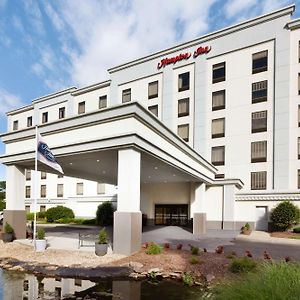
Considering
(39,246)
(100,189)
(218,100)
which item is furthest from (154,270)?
(100,189)

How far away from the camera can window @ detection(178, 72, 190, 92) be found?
128 ft

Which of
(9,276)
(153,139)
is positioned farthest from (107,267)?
(153,139)

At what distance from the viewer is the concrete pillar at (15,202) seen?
65.3 ft

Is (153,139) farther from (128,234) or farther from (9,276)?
(9,276)

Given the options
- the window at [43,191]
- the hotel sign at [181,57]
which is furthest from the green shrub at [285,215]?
the window at [43,191]

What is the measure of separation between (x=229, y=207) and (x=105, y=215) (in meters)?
15.2

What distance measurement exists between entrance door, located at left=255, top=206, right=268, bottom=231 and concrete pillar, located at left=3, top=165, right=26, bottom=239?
22.4 meters

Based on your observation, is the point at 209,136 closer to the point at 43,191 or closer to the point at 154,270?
the point at 154,270

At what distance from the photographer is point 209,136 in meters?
36.3

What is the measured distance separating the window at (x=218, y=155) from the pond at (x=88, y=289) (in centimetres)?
2529

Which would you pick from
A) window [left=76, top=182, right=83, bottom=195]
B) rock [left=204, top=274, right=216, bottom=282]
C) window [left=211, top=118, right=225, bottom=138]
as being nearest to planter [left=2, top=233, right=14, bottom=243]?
rock [left=204, top=274, right=216, bottom=282]

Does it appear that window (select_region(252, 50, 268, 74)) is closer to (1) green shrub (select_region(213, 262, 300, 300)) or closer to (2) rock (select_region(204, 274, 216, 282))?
(2) rock (select_region(204, 274, 216, 282))

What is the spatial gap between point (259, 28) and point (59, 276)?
33268 mm

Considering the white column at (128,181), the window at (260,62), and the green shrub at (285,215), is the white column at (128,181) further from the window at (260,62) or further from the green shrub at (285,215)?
the window at (260,62)
